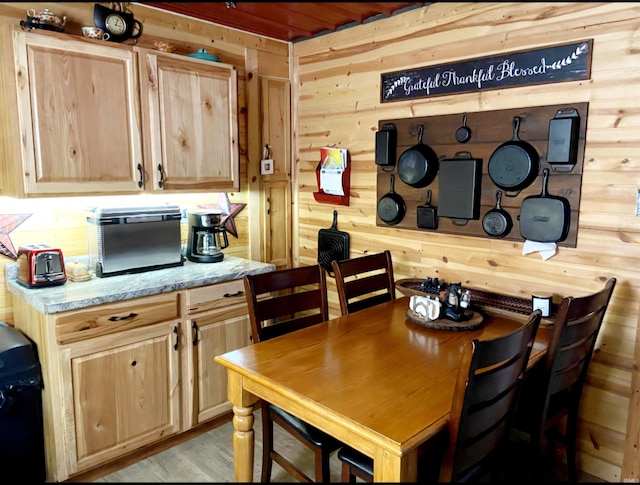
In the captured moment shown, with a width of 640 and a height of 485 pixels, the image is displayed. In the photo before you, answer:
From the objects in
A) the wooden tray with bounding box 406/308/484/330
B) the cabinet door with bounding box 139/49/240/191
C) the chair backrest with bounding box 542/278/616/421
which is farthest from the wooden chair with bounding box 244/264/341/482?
the cabinet door with bounding box 139/49/240/191

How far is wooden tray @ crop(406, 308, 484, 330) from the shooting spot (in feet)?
6.60

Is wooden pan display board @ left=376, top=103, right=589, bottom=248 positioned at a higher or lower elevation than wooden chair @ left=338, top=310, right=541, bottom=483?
higher

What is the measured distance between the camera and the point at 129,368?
2.31 meters

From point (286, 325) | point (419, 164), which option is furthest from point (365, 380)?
point (419, 164)

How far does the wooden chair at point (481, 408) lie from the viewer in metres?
1.26

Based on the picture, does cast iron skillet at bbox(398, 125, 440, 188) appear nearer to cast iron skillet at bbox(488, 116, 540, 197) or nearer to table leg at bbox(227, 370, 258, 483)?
cast iron skillet at bbox(488, 116, 540, 197)

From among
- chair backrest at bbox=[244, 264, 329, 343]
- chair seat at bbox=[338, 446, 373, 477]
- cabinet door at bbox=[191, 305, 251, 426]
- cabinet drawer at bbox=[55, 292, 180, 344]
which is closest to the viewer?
chair seat at bbox=[338, 446, 373, 477]

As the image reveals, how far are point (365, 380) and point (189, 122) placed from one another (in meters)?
1.78

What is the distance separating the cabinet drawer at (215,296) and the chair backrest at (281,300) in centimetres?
52

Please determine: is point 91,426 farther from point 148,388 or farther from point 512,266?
point 512,266

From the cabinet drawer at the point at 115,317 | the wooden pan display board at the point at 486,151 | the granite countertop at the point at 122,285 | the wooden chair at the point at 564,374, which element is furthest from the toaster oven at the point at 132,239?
the wooden chair at the point at 564,374

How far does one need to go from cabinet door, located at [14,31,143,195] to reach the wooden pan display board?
1409 millimetres

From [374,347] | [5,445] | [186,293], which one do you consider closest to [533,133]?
[374,347]

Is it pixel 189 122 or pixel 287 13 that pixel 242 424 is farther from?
pixel 287 13
